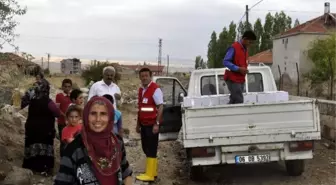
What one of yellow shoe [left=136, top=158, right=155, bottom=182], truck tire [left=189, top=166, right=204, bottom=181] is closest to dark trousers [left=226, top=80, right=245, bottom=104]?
truck tire [left=189, top=166, right=204, bottom=181]

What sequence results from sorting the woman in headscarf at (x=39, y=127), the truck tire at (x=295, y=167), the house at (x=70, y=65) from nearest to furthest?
the woman in headscarf at (x=39, y=127), the truck tire at (x=295, y=167), the house at (x=70, y=65)

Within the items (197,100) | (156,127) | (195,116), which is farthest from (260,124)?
(197,100)

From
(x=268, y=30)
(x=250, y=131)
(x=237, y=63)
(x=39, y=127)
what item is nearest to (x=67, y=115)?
(x=39, y=127)

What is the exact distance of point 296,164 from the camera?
7.69 meters

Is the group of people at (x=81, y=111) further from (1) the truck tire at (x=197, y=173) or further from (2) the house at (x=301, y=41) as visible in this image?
(2) the house at (x=301, y=41)

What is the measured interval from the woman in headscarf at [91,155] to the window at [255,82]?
6872mm

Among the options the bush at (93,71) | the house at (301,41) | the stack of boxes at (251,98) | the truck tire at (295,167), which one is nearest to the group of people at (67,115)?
the stack of boxes at (251,98)

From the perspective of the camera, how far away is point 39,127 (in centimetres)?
691

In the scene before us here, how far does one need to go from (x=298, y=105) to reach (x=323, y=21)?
42.7 metres

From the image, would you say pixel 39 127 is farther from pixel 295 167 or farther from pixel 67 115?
pixel 295 167

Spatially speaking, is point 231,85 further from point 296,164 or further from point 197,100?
point 296,164

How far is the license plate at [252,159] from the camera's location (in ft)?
23.6

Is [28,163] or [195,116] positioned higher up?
[195,116]

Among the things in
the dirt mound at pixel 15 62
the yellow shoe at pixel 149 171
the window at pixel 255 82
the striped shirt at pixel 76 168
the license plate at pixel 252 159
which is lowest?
the yellow shoe at pixel 149 171
